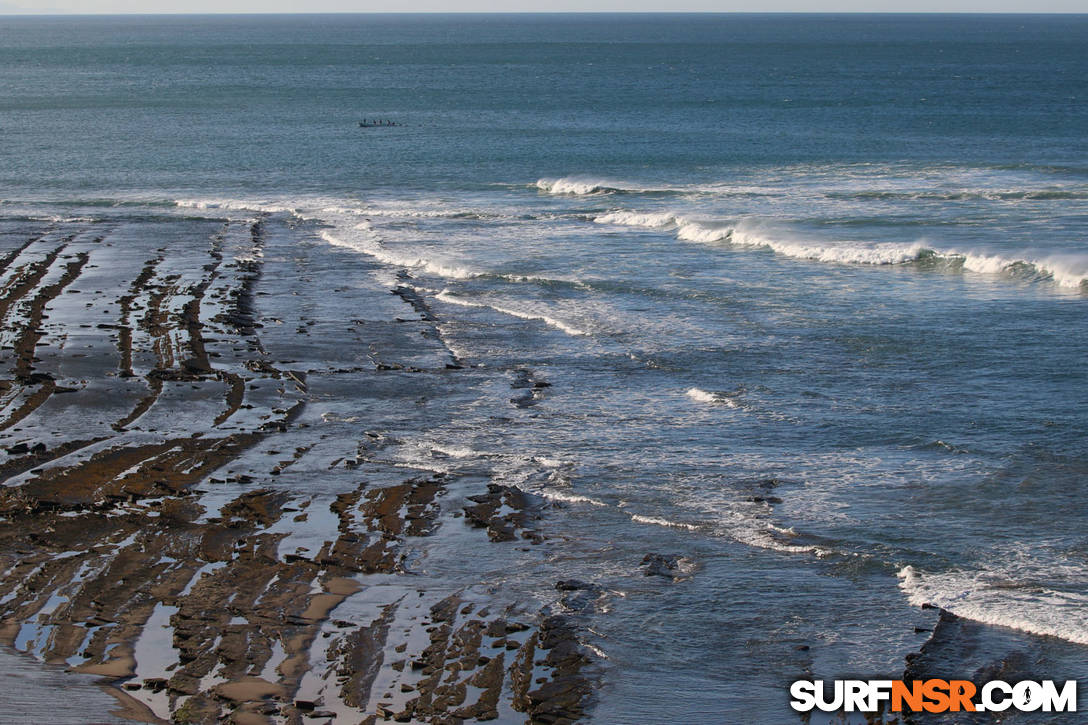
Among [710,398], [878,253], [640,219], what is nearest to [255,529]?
[710,398]

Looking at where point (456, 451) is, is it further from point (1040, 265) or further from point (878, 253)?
point (1040, 265)

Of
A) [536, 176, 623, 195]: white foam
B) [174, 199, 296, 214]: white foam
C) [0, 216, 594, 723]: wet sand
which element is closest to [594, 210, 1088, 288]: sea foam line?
[536, 176, 623, 195]: white foam

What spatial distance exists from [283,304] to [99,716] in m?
17.2

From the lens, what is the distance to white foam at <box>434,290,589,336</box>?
76.2ft

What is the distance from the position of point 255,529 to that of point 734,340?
1226 centimetres

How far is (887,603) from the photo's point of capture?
11219 mm

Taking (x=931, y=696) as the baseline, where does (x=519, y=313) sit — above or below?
above

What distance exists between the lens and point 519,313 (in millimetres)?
24719

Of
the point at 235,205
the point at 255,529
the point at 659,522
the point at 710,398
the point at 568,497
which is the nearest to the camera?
the point at 255,529

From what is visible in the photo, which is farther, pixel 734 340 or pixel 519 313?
pixel 519 313

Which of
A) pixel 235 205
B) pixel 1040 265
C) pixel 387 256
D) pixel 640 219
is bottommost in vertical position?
pixel 1040 265

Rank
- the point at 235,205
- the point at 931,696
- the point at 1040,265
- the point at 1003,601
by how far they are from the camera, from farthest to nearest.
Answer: the point at 235,205
the point at 1040,265
the point at 1003,601
the point at 931,696

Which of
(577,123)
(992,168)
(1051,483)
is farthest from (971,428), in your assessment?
(577,123)

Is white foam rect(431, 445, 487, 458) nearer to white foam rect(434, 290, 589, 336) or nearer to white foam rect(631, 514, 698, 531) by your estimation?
white foam rect(631, 514, 698, 531)
